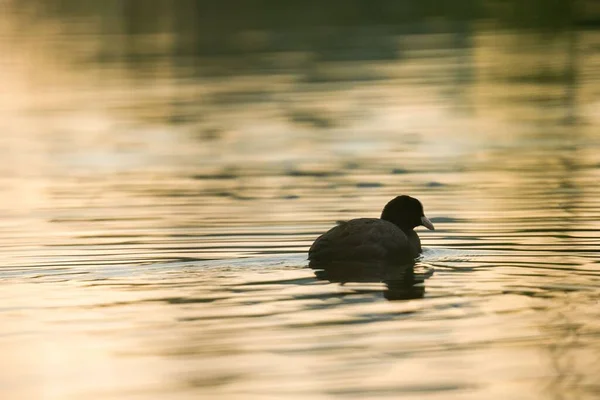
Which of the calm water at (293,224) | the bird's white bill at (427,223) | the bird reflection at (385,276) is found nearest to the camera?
the calm water at (293,224)

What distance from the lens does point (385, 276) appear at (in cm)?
1319

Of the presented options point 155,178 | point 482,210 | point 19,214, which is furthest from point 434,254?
point 155,178

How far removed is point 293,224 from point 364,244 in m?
2.04

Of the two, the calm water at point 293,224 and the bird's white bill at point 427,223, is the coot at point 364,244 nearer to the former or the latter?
the calm water at point 293,224

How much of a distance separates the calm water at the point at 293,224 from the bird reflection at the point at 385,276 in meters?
0.07

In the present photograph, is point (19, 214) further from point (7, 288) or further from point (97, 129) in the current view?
point (97, 129)

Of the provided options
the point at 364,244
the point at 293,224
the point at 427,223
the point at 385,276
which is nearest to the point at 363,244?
the point at 364,244

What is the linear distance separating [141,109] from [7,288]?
16.4 meters

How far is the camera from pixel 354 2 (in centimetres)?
5669

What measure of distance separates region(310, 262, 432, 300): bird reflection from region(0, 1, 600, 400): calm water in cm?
7

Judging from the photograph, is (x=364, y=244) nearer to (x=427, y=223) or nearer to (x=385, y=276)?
(x=385, y=276)

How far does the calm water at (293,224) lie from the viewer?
9.78m

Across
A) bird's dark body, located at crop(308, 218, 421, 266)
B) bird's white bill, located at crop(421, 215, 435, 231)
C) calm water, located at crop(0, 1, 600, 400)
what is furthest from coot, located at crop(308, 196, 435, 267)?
bird's white bill, located at crop(421, 215, 435, 231)

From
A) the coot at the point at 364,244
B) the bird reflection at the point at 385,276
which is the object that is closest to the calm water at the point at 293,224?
the bird reflection at the point at 385,276
